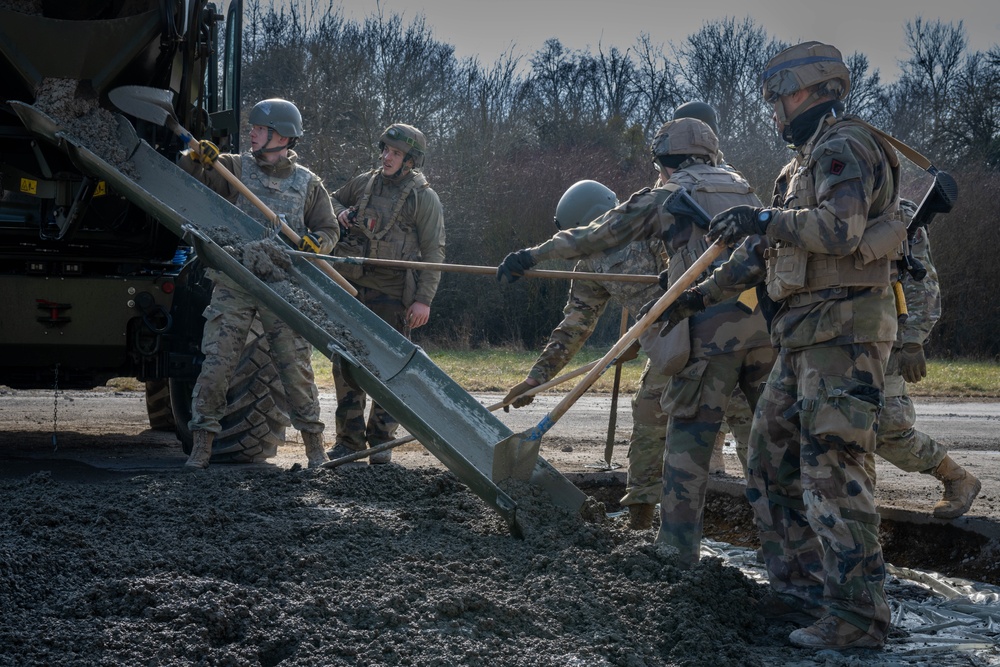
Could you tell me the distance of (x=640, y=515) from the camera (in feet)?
17.8

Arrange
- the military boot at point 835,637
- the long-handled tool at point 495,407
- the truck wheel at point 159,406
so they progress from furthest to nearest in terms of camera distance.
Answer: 1. the truck wheel at point 159,406
2. the long-handled tool at point 495,407
3. the military boot at point 835,637

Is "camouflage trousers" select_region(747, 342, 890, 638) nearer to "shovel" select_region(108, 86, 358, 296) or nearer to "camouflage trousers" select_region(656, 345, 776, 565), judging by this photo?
"camouflage trousers" select_region(656, 345, 776, 565)

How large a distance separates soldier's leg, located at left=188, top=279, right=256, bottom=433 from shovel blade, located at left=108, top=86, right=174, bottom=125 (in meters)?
1.04

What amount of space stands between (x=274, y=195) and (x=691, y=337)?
3.23m

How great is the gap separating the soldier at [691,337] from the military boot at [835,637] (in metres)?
0.64

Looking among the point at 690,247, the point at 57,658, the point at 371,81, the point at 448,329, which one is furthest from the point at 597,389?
the point at 371,81

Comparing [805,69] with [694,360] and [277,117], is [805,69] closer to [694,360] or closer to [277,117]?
[694,360]

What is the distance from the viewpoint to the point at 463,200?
822 inches

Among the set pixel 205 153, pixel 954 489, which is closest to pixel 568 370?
pixel 205 153

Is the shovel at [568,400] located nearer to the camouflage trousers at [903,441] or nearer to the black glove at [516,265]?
the black glove at [516,265]

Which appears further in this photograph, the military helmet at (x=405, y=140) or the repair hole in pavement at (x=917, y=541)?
the military helmet at (x=405, y=140)

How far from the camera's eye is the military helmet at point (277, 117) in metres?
6.60

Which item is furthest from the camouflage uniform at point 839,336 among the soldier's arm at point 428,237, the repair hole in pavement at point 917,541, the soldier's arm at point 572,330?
the soldier's arm at point 428,237

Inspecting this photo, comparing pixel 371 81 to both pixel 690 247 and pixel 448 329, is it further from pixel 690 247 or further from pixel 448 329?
pixel 690 247
